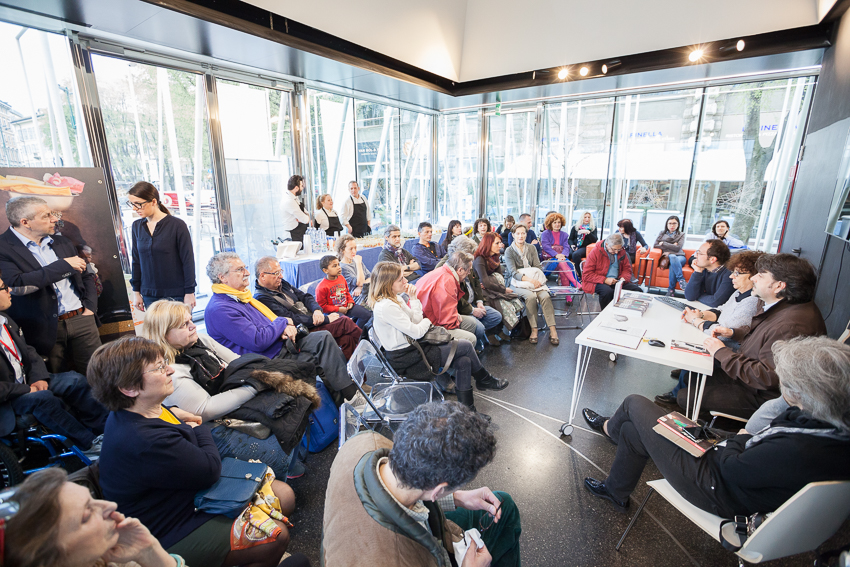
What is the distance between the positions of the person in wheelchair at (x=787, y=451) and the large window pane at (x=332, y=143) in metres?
5.85

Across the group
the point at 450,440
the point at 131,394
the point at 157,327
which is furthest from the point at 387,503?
the point at 157,327

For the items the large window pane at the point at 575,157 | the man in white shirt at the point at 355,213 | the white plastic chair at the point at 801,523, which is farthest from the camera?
the large window pane at the point at 575,157

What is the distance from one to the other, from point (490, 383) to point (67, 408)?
9.67 ft

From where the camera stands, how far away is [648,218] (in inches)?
311

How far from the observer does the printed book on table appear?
1666 mm

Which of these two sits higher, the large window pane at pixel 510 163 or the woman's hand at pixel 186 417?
the large window pane at pixel 510 163

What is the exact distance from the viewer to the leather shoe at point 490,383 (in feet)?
11.0

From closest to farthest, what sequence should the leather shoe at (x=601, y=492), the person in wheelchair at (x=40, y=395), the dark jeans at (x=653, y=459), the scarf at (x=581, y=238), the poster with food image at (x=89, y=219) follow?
1. the dark jeans at (x=653, y=459)
2. the person in wheelchair at (x=40, y=395)
3. the leather shoe at (x=601, y=492)
4. the poster with food image at (x=89, y=219)
5. the scarf at (x=581, y=238)

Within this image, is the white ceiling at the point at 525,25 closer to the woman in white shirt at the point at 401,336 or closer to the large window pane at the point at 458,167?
the large window pane at the point at 458,167

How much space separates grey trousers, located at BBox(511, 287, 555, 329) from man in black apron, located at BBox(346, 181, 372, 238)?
307cm

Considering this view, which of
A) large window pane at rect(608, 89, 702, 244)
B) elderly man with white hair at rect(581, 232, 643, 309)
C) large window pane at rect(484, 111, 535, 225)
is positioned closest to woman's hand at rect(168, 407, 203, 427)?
elderly man with white hair at rect(581, 232, 643, 309)

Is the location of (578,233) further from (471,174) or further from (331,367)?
(331,367)

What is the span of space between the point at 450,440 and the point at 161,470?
1092mm

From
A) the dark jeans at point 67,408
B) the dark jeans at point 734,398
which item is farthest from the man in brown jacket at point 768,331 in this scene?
the dark jeans at point 67,408
